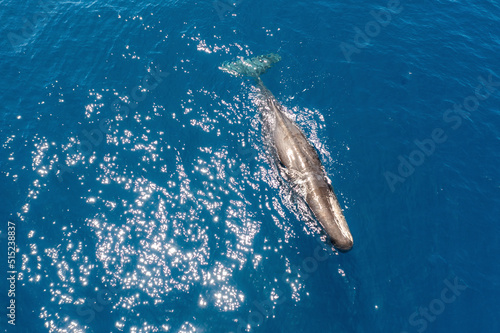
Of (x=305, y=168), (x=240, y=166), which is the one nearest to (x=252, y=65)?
(x=240, y=166)

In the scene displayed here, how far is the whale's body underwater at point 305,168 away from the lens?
1089 inches

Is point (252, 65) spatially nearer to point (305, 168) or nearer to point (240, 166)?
point (240, 166)

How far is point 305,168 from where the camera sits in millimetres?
A: 31000

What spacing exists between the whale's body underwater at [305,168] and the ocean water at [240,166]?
4.01 feet

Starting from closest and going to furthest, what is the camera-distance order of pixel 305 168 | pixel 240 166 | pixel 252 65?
pixel 305 168
pixel 240 166
pixel 252 65

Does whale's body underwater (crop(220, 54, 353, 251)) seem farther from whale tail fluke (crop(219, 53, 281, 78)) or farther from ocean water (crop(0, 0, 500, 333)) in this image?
Answer: whale tail fluke (crop(219, 53, 281, 78))

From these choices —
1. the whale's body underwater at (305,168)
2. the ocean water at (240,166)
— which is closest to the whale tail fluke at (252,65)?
the ocean water at (240,166)

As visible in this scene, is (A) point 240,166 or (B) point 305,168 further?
(A) point 240,166

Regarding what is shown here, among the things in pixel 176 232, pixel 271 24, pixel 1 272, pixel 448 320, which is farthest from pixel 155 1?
pixel 448 320

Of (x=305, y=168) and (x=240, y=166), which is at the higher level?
(x=305, y=168)

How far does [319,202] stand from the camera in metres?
29.0

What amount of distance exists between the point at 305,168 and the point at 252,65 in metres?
16.6

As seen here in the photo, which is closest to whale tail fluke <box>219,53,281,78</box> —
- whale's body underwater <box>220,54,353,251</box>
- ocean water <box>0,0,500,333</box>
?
ocean water <box>0,0,500,333</box>

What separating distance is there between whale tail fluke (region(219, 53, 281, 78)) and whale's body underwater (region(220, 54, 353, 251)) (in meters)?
1.71
